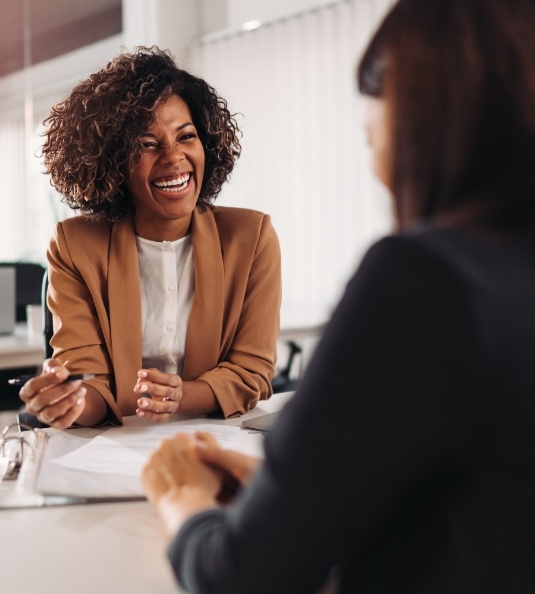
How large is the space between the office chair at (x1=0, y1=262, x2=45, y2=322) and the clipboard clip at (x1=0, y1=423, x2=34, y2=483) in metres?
2.90

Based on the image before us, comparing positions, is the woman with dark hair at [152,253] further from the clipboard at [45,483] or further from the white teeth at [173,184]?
the clipboard at [45,483]

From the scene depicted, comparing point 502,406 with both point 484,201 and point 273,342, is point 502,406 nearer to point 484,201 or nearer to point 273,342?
point 484,201

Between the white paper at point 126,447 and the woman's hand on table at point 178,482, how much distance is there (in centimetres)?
34

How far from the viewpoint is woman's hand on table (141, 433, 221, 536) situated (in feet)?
2.34

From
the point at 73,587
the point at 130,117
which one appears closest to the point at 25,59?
the point at 130,117

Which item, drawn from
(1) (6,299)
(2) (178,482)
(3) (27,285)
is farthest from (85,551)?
(3) (27,285)

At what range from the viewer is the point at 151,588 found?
2.72 feet

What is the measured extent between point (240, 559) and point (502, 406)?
9.0 inches

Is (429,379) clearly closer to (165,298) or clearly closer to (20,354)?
(165,298)

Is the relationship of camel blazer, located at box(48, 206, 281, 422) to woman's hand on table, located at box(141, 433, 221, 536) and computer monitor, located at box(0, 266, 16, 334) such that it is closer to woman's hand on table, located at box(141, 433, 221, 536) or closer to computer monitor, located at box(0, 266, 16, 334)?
woman's hand on table, located at box(141, 433, 221, 536)

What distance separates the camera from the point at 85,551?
926 mm

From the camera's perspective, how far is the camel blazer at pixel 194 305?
1659mm

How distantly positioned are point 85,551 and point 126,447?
407 mm

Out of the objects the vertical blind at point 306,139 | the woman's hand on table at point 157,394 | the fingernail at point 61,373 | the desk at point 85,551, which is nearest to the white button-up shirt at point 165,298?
the woman's hand on table at point 157,394
